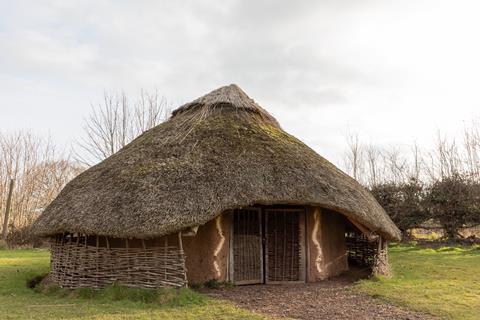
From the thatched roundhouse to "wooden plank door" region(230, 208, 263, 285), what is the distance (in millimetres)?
27

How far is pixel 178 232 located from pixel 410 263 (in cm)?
959

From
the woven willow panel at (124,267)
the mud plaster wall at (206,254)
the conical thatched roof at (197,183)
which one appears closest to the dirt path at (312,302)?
the mud plaster wall at (206,254)

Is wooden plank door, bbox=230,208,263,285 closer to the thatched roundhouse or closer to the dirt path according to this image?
the thatched roundhouse

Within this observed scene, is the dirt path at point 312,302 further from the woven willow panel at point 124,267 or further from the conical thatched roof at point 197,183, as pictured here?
the conical thatched roof at point 197,183

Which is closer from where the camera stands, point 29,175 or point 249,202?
point 249,202

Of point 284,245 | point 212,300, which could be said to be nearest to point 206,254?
point 212,300

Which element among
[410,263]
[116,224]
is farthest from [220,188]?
[410,263]

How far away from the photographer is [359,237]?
15.3 m

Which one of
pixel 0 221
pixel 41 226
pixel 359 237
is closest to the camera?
pixel 41 226

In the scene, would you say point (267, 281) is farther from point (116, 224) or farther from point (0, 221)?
point (0, 221)

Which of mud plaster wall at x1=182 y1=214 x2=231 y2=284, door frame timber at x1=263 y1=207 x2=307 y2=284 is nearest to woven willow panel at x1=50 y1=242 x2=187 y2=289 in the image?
mud plaster wall at x1=182 y1=214 x2=231 y2=284

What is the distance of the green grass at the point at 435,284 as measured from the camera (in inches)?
367

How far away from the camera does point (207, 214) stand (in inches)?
398

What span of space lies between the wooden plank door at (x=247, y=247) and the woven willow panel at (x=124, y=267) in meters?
1.92
